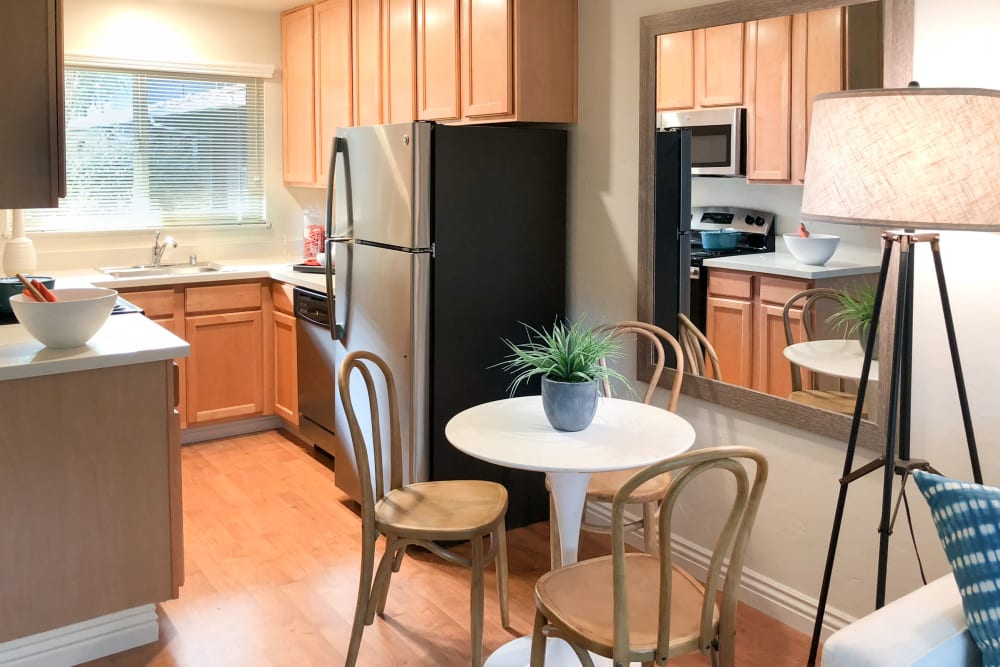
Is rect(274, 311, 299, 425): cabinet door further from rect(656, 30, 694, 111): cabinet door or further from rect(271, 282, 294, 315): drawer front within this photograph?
rect(656, 30, 694, 111): cabinet door

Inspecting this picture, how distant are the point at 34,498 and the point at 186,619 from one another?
0.65 metres

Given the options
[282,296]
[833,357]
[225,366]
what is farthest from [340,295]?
[833,357]

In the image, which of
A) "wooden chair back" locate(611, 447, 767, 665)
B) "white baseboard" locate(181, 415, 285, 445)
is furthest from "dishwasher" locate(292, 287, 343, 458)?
"wooden chair back" locate(611, 447, 767, 665)

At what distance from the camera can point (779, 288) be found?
9.15 feet

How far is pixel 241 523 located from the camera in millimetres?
3678

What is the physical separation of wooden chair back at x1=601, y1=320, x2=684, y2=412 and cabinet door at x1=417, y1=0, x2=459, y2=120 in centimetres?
119

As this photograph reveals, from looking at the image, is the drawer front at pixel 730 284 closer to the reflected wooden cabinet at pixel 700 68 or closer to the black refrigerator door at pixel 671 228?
the black refrigerator door at pixel 671 228

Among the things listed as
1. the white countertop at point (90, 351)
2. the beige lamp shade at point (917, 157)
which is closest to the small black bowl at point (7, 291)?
the white countertop at point (90, 351)

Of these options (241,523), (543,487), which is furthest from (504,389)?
(241,523)

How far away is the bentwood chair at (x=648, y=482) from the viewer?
8.65 feet

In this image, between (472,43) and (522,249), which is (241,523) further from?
(472,43)

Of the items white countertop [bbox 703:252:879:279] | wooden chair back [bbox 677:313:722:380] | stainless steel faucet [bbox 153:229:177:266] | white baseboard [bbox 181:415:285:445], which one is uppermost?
stainless steel faucet [bbox 153:229:177:266]

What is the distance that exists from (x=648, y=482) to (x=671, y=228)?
0.93 meters

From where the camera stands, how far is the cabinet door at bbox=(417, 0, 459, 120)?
3.69 meters
